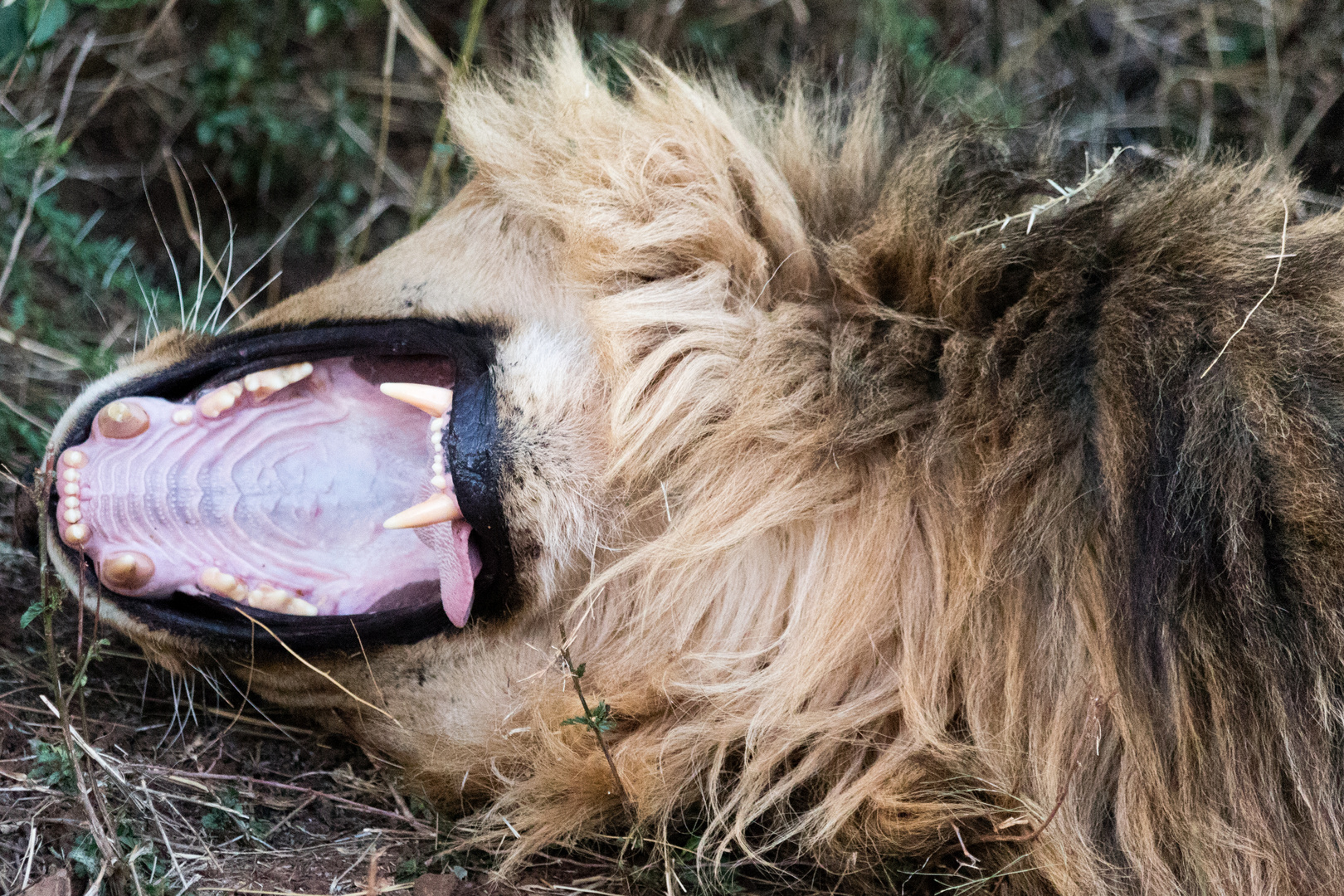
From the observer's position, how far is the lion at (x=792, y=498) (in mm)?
1643

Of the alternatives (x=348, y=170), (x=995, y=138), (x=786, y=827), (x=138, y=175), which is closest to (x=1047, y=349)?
(x=995, y=138)

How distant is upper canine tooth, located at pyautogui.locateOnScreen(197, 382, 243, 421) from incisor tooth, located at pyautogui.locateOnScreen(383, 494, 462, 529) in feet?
1.37

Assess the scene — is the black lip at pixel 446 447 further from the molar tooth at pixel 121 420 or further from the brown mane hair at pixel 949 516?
the brown mane hair at pixel 949 516

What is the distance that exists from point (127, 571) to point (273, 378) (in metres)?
0.42

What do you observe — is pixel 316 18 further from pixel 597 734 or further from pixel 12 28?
pixel 597 734

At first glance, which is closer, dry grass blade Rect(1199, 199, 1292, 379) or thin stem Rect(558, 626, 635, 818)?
dry grass blade Rect(1199, 199, 1292, 379)

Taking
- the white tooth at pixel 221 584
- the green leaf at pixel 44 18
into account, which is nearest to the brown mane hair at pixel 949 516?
the white tooth at pixel 221 584

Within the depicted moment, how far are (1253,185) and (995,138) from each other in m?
0.43

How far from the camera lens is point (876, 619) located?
1.84 metres

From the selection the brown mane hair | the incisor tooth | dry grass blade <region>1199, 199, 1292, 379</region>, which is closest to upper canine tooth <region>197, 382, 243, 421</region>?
the incisor tooth

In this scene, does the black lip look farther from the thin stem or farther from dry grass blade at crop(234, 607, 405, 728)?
the thin stem

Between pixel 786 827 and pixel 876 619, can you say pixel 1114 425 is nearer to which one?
pixel 876 619

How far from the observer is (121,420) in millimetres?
2010

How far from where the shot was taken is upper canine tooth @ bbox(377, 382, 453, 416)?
1.96m
